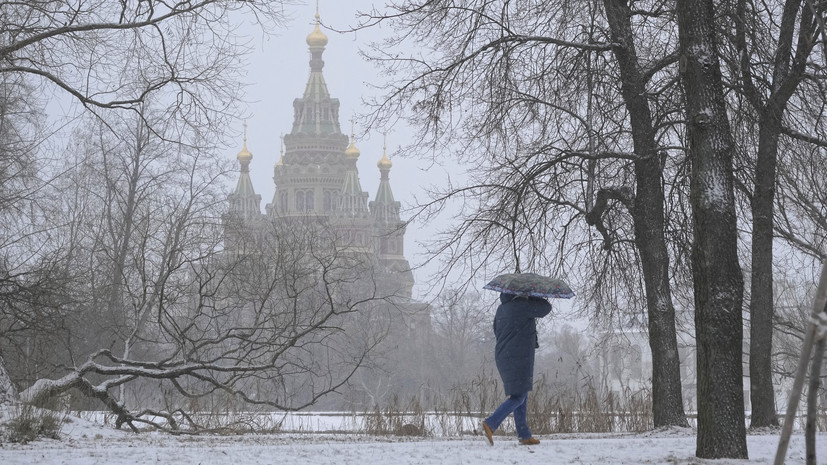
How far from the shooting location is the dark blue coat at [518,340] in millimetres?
8094

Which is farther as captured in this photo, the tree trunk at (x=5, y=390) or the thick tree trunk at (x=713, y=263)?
the tree trunk at (x=5, y=390)

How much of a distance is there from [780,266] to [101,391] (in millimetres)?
11090

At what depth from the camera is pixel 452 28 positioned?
34.0ft

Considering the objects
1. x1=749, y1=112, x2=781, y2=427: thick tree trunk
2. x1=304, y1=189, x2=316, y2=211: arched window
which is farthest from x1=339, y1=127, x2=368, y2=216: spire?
x1=749, y1=112, x2=781, y2=427: thick tree trunk

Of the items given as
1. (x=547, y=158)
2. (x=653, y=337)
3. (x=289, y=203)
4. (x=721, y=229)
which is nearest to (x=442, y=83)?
(x=547, y=158)

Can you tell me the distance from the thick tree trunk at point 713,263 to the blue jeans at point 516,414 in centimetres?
176

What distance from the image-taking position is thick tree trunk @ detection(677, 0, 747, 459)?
6.46m

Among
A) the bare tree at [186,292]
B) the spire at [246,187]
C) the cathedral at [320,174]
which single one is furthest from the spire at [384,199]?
the bare tree at [186,292]

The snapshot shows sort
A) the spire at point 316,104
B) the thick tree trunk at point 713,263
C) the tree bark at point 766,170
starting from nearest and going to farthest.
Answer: the thick tree trunk at point 713,263
the tree bark at point 766,170
the spire at point 316,104

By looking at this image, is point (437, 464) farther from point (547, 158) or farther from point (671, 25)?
point (671, 25)

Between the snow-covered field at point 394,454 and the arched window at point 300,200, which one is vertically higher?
the arched window at point 300,200

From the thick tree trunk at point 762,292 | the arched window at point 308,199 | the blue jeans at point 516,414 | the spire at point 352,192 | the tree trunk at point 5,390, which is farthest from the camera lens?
the arched window at point 308,199

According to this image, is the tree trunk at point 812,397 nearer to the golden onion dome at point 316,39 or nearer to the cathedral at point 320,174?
the cathedral at point 320,174

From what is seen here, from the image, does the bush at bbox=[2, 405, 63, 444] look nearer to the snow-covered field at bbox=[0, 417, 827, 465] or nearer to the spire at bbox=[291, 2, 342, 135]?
the snow-covered field at bbox=[0, 417, 827, 465]
